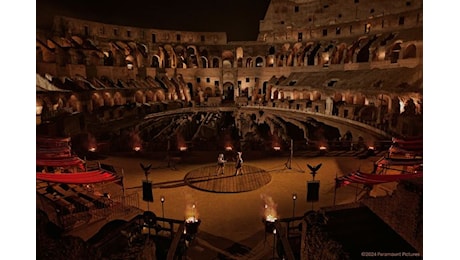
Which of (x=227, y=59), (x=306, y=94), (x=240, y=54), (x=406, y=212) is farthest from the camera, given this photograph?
(x=227, y=59)

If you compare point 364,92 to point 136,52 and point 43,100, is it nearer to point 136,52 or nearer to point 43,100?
point 43,100

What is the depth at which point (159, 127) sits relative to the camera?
85.3 feet

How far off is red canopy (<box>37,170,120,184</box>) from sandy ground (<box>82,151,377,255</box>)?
66.0 inches

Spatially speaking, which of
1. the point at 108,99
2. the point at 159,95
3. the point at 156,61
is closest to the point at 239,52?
the point at 156,61

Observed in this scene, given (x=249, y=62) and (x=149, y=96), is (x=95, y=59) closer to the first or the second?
(x=149, y=96)

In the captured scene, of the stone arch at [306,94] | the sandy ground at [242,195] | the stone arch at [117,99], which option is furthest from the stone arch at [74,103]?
the stone arch at [306,94]

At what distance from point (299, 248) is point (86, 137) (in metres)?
12.8

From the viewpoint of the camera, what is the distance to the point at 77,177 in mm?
8008

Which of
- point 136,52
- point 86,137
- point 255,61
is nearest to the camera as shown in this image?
point 86,137

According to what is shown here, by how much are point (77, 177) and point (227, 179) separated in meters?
5.45

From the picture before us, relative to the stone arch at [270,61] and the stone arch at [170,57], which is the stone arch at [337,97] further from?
the stone arch at [170,57]

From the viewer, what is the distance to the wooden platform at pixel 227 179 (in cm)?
1061

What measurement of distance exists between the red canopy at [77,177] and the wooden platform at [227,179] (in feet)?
11.4

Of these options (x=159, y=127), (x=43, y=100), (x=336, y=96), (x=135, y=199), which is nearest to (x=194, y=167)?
(x=135, y=199)
